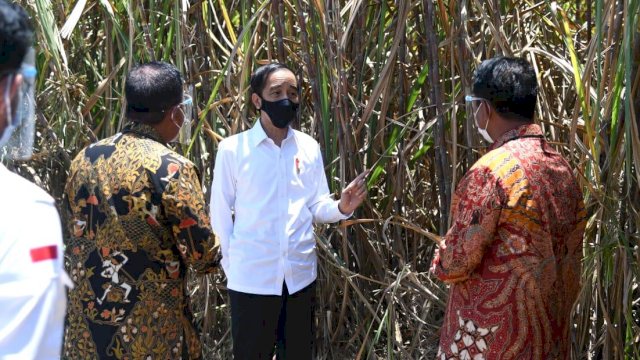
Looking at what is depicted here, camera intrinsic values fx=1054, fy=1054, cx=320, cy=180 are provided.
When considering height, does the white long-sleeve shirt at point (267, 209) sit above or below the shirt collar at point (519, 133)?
below

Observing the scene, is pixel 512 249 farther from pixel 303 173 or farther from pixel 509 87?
pixel 303 173

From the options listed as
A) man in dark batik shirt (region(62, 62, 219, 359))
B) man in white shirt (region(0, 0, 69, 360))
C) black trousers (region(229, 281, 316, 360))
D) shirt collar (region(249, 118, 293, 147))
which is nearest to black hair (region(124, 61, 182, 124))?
man in dark batik shirt (region(62, 62, 219, 359))

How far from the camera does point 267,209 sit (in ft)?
11.2

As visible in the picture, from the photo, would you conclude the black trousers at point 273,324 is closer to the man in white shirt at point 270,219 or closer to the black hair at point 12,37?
the man in white shirt at point 270,219

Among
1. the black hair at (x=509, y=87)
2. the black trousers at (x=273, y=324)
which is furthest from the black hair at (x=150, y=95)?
the black trousers at (x=273, y=324)

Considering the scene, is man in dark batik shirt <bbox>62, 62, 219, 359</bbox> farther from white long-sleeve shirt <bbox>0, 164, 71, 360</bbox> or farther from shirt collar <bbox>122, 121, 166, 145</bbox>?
white long-sleeve shirt <bbox>0, 164, 71, 360</bbox>

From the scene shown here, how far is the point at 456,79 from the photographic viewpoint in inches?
144

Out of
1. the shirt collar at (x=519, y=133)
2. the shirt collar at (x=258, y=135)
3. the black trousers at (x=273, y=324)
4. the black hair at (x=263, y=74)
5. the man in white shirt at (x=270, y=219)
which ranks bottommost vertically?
the black trousers at (x=273, y=324)

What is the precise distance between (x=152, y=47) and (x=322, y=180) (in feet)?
3.03

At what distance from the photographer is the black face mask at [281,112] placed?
344cm

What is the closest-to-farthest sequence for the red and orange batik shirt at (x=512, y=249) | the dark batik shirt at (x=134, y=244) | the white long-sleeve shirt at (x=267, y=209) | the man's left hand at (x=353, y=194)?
the red and orange batik shirt at (x=512, y=249), the dark batik shirt at (x=134, y=244), the man's left hand at (x=353, y=194), the white long-sleeve shirt at (x=267, y=209)

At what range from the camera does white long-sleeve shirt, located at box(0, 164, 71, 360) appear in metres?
1.31

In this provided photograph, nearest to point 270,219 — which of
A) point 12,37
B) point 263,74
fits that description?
point 263,74

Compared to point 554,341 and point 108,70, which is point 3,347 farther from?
point 108,70
